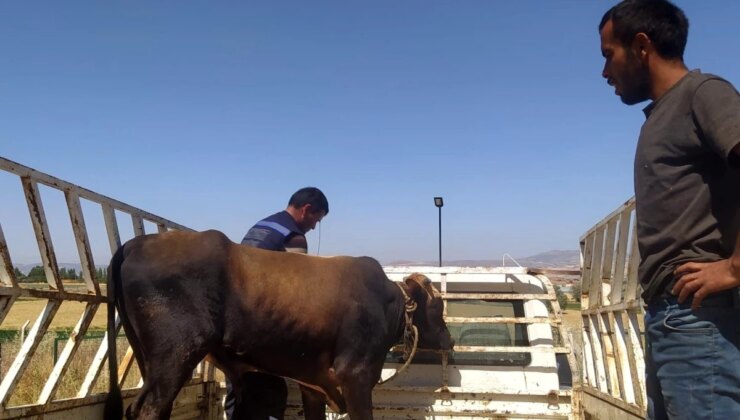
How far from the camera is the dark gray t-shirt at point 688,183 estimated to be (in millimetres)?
2066

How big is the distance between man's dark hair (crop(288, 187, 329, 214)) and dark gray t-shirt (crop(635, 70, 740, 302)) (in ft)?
12.8

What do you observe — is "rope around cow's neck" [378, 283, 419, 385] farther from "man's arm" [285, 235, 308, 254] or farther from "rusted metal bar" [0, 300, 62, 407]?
"rusted metal bar" [0, 300, 62, 407]

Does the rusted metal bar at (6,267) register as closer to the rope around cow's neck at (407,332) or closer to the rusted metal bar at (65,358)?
the rusted metal bar at (65,358)

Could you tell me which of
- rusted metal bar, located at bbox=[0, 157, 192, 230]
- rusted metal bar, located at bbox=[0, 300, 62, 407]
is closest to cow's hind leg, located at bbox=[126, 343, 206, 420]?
rusted metal bar, located at bbox=[0, 300, 62, 407]

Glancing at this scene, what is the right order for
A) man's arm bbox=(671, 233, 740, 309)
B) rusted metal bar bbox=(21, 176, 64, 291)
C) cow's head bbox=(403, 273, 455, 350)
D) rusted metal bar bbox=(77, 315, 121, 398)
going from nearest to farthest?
1. man's arm bbox=(671, 233, 740, 309)
2. rusted metal bar bbox=(21, 176, 64, 291)
3. rusted metal bar bbox=(77, 315, 121, 398)
4. cow's head bbox=(403, 273, 455, 350)

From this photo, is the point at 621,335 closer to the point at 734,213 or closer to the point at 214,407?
the point at 734,213

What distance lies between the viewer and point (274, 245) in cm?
524

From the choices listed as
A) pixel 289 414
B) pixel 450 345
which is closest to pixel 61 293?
pixel 289 414

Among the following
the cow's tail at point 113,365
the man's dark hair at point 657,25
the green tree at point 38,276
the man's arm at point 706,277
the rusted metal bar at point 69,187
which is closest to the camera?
the man's arm at point 706,277

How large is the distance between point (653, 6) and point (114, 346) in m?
3.63

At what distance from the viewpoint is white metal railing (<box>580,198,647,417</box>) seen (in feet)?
13.6

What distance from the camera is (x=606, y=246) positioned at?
5004mm

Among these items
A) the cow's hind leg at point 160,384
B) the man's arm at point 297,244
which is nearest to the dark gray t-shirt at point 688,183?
the cow's hind leg at point 160,384

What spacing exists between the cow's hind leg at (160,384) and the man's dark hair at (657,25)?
9.77 feet
